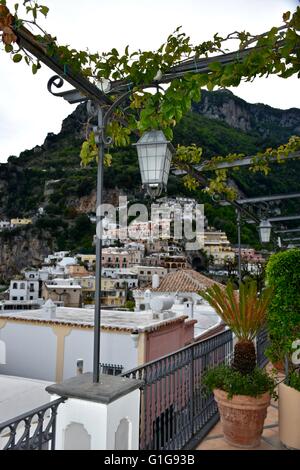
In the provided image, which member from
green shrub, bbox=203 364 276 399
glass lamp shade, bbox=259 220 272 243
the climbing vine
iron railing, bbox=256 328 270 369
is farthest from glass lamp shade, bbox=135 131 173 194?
glass lamp shade, bbox=259 220 272 243

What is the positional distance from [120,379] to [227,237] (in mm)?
80442

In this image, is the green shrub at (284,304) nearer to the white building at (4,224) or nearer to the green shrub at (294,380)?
the green shrub at (294,380)

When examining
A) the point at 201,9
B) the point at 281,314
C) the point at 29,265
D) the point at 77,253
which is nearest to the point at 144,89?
the point at 201,9

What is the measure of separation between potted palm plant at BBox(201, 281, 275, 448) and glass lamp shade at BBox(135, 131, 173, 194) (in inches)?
63.3

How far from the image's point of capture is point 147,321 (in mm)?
11781

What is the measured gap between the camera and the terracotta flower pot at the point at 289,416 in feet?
11.1

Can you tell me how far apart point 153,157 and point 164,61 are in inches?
30.4

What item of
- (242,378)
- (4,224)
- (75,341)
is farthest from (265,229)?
(4,224)

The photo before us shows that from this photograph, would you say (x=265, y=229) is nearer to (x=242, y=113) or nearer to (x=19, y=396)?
(x=19, y=396)

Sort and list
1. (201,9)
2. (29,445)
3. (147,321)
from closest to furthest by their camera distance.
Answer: (29,445) → (201,9) → (147,321)

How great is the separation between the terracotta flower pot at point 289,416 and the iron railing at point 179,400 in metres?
0.83

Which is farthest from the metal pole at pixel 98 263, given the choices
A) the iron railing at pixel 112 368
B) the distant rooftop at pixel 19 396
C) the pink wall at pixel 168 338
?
the iron railing at pixel 112 368

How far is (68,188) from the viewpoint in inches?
3738
